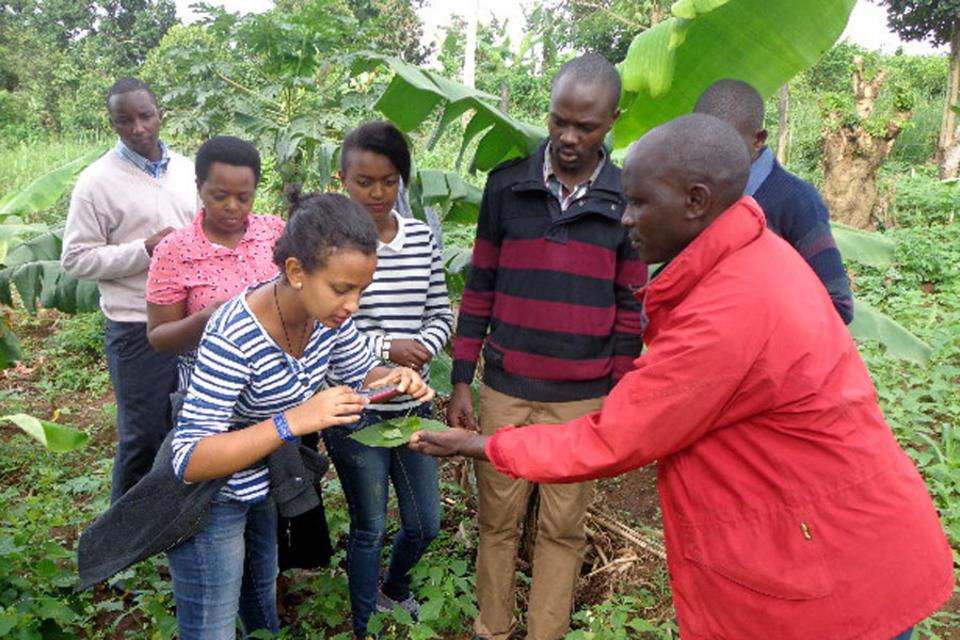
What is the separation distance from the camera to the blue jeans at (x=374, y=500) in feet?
8.20

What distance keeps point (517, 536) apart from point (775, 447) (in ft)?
4.81

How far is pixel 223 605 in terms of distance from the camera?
204 cm

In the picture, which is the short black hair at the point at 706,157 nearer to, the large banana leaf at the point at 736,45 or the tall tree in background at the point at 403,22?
the large banana leaf at the point at 736,45

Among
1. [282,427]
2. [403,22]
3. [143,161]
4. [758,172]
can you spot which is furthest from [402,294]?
[403,22]

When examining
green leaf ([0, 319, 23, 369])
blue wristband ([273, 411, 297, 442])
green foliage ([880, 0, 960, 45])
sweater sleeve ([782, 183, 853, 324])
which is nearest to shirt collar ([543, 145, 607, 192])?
sweater sleeve ([782, 183, 853, 324])

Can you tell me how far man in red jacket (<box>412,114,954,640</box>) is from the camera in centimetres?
146

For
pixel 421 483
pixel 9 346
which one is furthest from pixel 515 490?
pixel 9 346

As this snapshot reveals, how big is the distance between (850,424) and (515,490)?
54.8 inches

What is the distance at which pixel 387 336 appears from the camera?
8.33 ft

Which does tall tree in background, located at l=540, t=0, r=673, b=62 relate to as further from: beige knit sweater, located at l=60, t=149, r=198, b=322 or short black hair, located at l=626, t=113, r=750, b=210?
short black hair, located at l=626, t=113, r=750, b=210

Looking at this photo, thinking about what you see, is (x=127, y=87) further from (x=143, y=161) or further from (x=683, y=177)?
(x=683, y=177)

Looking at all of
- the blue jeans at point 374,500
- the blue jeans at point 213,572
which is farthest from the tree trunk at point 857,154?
the blue jeans at point 213,572

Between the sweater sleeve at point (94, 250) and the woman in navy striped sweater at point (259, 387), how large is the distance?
1.29 m

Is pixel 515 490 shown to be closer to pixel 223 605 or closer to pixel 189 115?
pixel 223 605
